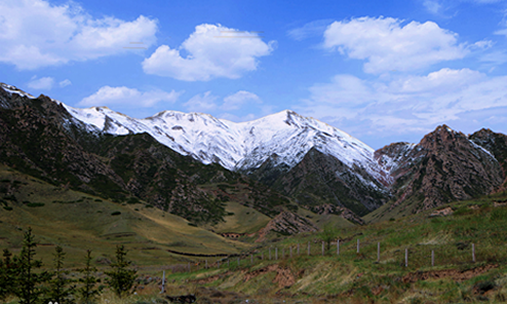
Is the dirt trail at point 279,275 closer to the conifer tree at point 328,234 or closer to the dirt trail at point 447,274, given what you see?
the conifer tree at point 328,234

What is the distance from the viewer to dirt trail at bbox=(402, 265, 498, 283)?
23.1 m

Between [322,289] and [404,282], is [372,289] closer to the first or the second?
[404,282]

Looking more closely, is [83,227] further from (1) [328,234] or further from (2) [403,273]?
(2) [403,273]

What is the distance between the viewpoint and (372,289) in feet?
83.4

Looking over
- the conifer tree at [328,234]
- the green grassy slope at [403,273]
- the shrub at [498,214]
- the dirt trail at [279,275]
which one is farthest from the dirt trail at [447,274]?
the conifer tree at [328,234]

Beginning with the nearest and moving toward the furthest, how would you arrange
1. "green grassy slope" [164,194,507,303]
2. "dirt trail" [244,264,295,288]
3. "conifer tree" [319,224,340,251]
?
1. "green grassy slope" [164,194,507,303]
2. "dirt trail" [244,264,295,288]
3. "conifer tree" [319,224,340,251]

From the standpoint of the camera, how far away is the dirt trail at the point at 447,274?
23.1 meters

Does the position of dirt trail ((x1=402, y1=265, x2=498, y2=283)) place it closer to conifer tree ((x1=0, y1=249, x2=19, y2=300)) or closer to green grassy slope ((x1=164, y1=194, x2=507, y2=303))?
green grassy slope ((x1=164, y1=194, x2=507, y2=303))

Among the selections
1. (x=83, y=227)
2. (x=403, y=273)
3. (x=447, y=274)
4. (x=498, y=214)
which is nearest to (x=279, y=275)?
(x=403, y=273)

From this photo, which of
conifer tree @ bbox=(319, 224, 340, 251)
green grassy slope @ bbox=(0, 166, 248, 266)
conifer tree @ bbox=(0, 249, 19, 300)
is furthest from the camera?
green grassy slope @ bbox=(0, 166, 248, 266)

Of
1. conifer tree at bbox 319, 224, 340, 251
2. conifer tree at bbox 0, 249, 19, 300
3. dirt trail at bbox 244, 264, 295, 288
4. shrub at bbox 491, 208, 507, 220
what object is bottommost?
dirt trail at bbox 244, 264, 295, 288

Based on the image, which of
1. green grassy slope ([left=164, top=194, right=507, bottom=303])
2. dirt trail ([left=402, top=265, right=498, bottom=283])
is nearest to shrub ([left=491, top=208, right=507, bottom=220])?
green grassy slope ([left=164, top=194, right=507, bottom=303])

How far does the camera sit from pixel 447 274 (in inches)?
952
